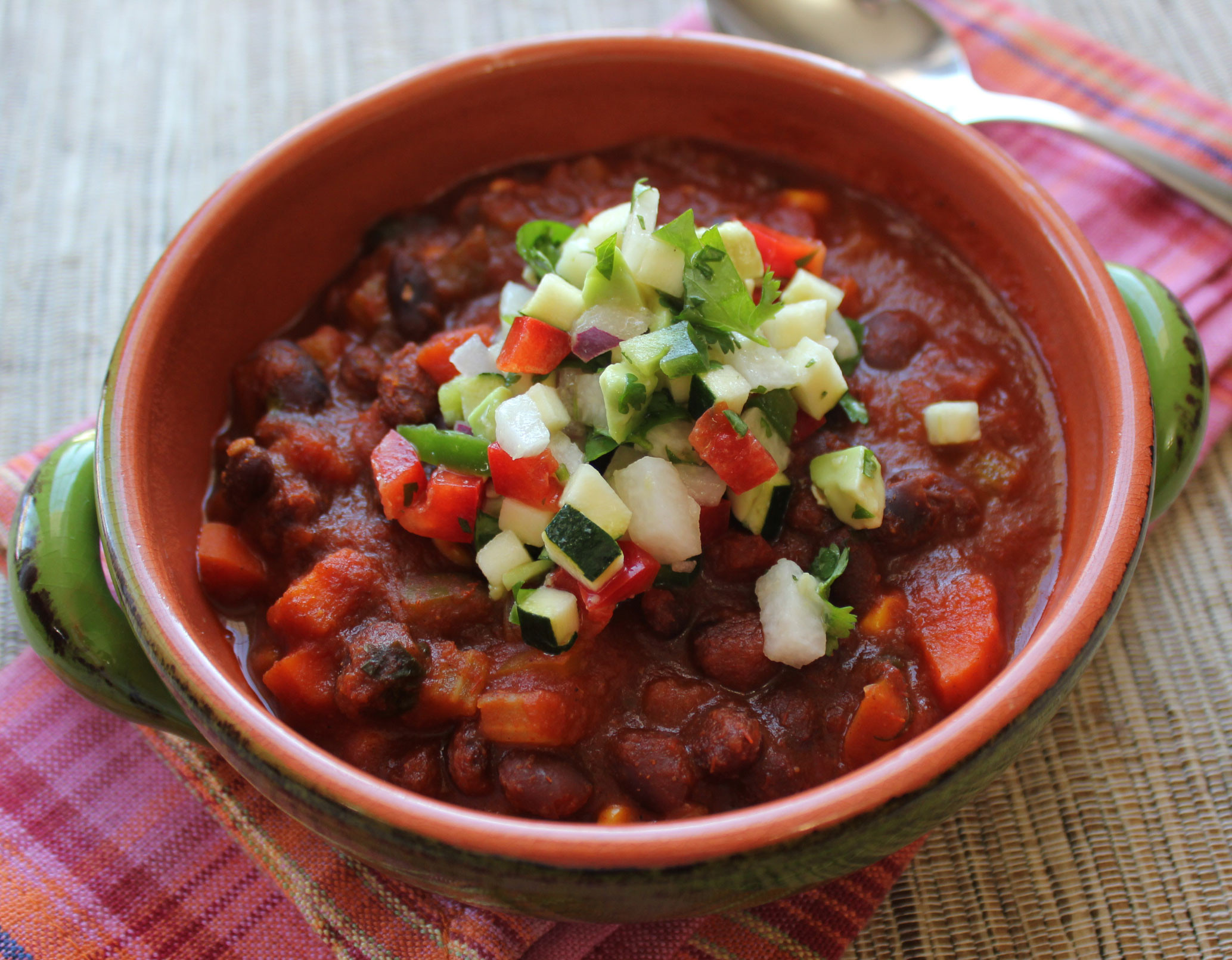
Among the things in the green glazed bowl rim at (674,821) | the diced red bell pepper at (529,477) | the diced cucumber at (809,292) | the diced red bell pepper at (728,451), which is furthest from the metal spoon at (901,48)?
the diced red bell pepper at (529,477)

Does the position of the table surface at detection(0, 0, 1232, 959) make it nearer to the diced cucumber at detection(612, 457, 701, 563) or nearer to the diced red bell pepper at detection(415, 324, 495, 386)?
the diced cucumber at detection(612, 457, 701, 563)

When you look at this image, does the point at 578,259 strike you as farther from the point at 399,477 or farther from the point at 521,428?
the point at 399,477

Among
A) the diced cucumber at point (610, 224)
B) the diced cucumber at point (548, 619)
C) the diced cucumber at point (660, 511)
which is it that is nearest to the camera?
the diced cucumber at point (548, 619)

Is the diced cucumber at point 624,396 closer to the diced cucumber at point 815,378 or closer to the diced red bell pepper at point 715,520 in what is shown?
the diced red bell pepper at point 715,520

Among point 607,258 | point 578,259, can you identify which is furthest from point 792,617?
point 578,259

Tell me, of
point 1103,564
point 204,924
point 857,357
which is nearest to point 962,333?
point 857,357

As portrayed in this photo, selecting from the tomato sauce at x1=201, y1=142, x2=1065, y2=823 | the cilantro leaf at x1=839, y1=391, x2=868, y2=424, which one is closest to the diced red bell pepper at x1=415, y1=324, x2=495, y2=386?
the tomato sauce at x1=201, y1=142, x2=1065, y2=823
